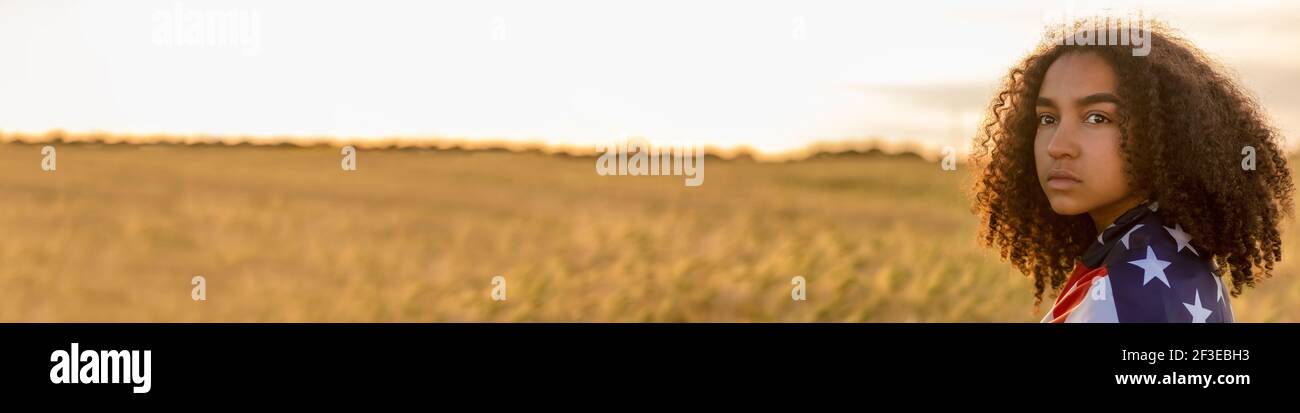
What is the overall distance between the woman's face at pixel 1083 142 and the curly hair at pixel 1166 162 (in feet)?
0.11

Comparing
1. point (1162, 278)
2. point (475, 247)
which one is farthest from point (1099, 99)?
point (475, 247)

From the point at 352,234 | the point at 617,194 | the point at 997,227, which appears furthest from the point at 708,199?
the point at 997,227

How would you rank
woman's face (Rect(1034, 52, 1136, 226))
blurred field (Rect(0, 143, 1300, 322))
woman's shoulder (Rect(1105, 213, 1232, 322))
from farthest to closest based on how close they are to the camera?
1. blurred field (Rect(0, 143, 1300, 322))
2. woman's face (Rect(1034, 52, 1136, 226))
3. woman's shoulder (Rect(1105, 213, 1232, 322))

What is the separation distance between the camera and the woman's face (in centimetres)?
304

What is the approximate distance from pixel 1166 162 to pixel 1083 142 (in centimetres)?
26

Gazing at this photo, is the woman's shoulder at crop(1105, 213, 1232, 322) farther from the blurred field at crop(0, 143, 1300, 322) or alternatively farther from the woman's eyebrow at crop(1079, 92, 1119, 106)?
the blurred field at crop(0, 143, 1300, 322)

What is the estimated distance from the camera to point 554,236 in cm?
2600

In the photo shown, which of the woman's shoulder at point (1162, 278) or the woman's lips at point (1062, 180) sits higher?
the woman's lips at point (1062, 180)

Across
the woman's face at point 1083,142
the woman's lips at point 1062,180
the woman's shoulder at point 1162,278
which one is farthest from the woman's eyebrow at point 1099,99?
the woman's shoulder at point 1162,278

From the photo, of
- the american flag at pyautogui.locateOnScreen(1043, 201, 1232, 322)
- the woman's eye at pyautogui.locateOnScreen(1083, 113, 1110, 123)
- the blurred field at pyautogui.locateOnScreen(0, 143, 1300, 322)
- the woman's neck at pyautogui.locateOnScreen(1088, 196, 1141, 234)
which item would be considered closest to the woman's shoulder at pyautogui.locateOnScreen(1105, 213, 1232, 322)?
the american flag at pyautogui.locateOnScreen(1043, 201, 1232, 322)

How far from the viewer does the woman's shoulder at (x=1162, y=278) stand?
8.85 feet

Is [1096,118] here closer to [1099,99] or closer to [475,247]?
[1099,99]

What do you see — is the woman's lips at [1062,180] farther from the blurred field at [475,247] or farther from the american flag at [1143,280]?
the blurred field at [475,247]

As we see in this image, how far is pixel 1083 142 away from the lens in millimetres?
3039
